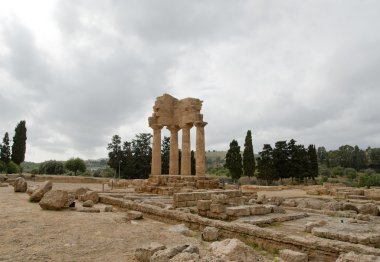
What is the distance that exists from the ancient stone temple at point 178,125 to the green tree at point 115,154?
30.0m

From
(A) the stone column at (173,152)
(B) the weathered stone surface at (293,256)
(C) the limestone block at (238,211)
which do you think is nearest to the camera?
(B) the weathered stone surface at (293,256)

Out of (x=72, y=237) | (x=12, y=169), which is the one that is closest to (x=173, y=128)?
(x=72, y=237)

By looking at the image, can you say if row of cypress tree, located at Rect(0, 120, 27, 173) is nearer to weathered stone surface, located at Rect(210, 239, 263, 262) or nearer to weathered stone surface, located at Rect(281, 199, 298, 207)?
weathered stone surface, located at Rect(281, 199, 298, 207)

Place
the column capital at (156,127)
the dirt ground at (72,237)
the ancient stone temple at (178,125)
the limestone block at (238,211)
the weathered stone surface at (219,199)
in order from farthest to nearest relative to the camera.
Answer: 1. the column capital at (156,127)
2. the ancient stone temple at (178,125)
3. the weathered stone surface at (219,199)
4. the limestone block at (238,211)
5. the dirt ground at (72,237)

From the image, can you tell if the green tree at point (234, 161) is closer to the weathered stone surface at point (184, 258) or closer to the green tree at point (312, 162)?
the green tree at point (312, 162)

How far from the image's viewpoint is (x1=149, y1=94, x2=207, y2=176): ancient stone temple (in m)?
21.4

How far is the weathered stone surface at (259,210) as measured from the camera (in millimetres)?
10280

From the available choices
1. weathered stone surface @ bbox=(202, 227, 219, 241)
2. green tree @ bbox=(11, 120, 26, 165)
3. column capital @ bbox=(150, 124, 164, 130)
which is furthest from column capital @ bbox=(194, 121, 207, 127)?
green tree @ bbox=(11, 120, 26, 165)

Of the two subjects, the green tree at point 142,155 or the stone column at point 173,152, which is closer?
the stone column at point 173,152

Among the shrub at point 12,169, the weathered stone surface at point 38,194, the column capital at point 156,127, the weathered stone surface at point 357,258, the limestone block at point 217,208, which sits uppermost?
the column capital at point 156,127

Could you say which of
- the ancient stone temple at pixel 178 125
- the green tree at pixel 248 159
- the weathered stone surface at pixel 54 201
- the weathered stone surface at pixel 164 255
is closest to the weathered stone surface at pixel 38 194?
the weathered stone surface at pixel 54 201

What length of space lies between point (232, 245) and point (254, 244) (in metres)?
2.31

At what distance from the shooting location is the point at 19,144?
161 ft

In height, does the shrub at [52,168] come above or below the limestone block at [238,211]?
above
